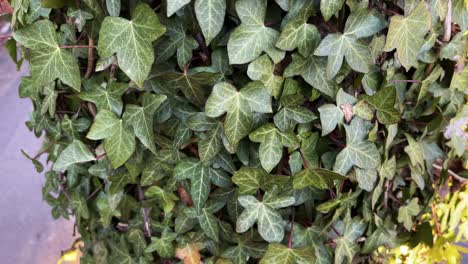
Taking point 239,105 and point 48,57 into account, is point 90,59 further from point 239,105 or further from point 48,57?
point 239,105

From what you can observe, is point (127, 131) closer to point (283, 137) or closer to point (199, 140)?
point (199, 140)

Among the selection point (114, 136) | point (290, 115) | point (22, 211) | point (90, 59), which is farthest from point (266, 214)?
point (22, 211)

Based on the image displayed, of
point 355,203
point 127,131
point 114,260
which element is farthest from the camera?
point 114,260

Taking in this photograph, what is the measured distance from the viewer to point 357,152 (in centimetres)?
81

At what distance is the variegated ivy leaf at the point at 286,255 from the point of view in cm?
83

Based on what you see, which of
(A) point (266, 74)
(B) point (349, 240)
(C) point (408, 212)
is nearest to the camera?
(A) point (266, 74)

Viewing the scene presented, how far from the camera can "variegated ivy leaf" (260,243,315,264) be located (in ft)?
2.71

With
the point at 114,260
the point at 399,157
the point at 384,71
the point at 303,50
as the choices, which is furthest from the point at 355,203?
the point at 114,260

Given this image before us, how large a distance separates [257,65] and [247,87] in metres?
0.04

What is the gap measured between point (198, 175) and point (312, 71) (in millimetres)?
276

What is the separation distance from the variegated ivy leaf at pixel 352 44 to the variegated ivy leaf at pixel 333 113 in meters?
0.06

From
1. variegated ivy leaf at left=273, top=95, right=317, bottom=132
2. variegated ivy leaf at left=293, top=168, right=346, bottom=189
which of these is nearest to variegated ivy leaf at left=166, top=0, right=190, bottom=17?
variegated ivy leaf at left=273, top=95, right=317, bottom=132

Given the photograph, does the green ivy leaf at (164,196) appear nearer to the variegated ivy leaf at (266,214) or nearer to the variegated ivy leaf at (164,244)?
the variegated ivy leaf at (164,244)

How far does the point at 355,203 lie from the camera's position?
96 centimetres
